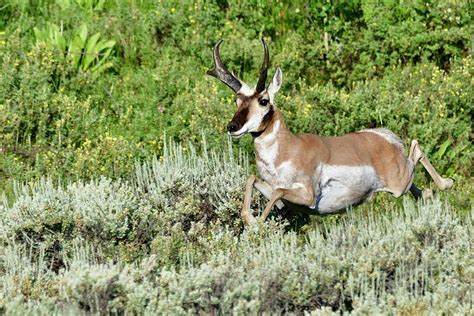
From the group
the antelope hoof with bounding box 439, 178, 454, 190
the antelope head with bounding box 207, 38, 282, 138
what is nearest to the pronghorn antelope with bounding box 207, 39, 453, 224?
the antelope head with bounding box 207, 38, 282, 138

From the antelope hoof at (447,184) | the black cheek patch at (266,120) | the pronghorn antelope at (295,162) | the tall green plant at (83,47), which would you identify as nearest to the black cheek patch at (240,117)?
the pronghorn antelope at (295,162)

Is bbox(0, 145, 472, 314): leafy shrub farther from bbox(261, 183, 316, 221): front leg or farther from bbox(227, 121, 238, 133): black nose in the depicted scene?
bbox(227, 121, 238, 133): black nose

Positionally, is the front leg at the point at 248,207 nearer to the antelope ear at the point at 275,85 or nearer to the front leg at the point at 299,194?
the front leg at the point at 299,194

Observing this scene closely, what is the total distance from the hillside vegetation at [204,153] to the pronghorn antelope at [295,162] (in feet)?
0.91

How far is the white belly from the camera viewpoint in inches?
383

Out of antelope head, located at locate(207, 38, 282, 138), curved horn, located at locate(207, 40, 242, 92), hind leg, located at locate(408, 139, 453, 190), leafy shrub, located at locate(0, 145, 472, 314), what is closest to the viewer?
leafy shrub, located at locate(0, 145, 472, 314)

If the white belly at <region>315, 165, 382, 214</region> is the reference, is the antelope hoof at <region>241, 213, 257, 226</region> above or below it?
below

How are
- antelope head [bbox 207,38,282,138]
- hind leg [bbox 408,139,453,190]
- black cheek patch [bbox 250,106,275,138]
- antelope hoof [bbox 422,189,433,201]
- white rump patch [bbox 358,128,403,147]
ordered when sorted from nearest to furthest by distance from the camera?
antelope head [bbox 207,38,282,138]
black cheek patch [bbox 250,106,275,138]
white rump patch [bbox 358,128,403,147]
antelope hoof [bbox 422,189,433,201]
hind leg [bbox 408,139,453,190]

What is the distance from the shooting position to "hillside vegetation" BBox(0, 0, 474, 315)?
26.3 feet

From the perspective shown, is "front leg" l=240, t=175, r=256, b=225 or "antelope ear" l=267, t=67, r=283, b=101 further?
"antelope ear" l=267, t=67, r=283, b=101

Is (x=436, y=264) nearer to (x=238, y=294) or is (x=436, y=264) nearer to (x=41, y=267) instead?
(x=238, y=294)

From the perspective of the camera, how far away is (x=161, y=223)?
9836mm

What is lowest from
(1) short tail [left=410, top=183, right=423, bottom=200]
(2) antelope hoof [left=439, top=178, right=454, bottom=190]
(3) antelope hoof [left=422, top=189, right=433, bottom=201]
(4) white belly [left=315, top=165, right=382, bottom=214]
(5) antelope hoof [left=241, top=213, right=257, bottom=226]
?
(1) short tail [left=410, top=183, right=423, bottom=200]

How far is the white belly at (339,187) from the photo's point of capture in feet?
31.9
